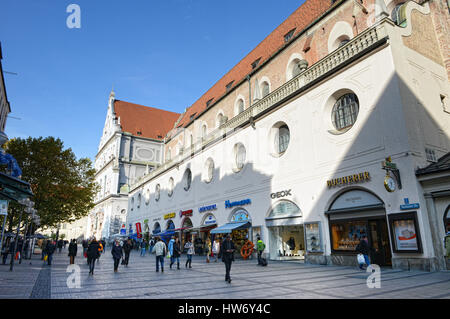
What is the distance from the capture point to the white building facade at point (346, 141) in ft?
42.5

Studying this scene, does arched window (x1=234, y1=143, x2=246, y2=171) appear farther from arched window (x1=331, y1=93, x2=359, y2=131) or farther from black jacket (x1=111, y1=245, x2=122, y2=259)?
black jacket (x1=111, y1=245, x2=122, y2=259)

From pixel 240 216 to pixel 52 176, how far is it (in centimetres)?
1933

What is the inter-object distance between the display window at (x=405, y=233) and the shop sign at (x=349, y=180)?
2072 mm

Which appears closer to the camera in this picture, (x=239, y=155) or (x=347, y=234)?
(x=347, y=234)

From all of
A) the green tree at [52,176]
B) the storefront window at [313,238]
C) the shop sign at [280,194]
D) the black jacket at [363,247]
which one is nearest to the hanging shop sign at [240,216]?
the shop sign at [280,194]

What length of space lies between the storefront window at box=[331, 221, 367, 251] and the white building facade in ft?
0.17

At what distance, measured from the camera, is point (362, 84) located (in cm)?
1512

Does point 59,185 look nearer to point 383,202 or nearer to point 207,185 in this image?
point 207,185

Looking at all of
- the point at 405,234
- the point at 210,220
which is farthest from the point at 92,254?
the point at 210,220

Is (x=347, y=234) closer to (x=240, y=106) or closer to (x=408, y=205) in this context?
(x=408, y=205)

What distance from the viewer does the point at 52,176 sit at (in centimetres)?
2919

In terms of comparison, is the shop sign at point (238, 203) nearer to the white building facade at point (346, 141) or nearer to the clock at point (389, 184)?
the white building facade at point (346, 141)
